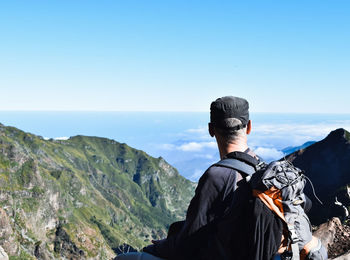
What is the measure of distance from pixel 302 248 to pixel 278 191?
1.33m

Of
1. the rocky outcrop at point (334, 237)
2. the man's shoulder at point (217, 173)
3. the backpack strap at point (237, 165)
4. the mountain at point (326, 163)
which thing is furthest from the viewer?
the mountain at point (326, 163)

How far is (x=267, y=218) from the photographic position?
229 inches

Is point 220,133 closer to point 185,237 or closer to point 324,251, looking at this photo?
point 185,237

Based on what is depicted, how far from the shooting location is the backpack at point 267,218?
5.83 meters

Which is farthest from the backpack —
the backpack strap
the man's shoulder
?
the man's shoulder

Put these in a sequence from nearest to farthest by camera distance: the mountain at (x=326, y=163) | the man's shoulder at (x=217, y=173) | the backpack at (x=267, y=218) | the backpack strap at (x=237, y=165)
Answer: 1. the backpack at (x=267, y=218)
2. the man's shoulder at (x=217, y=173)
3. the backpack strap at (x=237, y=165)
4. the mountain at (x=326, y=163)

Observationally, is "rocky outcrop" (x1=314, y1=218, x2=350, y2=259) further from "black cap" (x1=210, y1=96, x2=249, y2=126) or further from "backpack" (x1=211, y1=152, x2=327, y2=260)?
"black cap" (x1=210, y1=96, x2=249, y2=126)

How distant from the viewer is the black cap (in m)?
6.77

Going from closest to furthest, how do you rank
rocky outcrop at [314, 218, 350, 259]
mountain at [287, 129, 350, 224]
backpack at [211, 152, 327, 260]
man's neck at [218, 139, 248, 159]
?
1. backpack at [211, 152, 327, 260]
2. man's neck at [218, 139, 248, 159]
3. rocky outcrop at [314, 218, 350, 259]
4. mountain at [287, 129, 350, 224]

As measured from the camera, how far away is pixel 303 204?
6.56 m

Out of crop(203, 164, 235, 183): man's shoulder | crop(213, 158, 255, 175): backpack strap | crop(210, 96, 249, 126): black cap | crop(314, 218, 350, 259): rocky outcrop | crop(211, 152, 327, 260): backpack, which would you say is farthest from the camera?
crop(314, 218, 350, 259): rocky outcrop

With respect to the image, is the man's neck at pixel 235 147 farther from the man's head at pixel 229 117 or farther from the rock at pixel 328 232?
the rock at pixel 328 232

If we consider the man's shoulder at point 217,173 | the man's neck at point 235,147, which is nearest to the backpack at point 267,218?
the man's shoulder at point 217,173

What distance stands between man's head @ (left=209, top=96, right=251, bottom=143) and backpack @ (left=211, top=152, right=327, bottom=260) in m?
0.79
